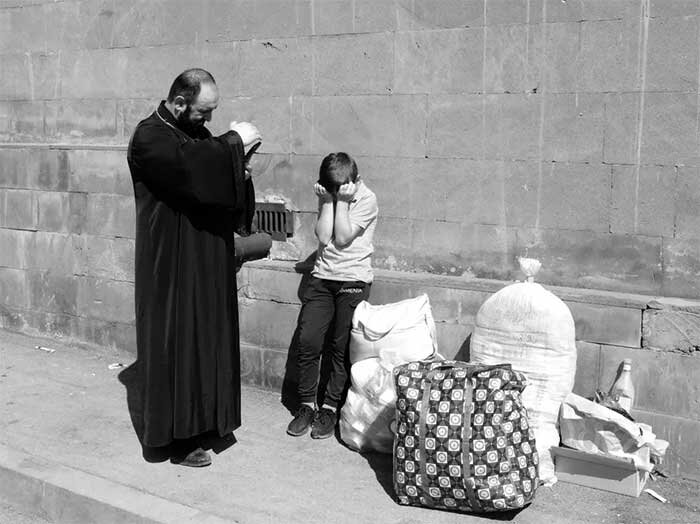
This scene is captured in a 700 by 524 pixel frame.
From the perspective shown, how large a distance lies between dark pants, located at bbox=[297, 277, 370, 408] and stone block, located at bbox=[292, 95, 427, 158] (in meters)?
0.97

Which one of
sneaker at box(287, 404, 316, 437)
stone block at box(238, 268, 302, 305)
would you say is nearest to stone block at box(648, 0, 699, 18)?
stone block at box(238, 268, 302, 305)

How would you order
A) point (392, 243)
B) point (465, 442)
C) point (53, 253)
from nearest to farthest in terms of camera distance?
point (465, 442), point (392, 243), point (53, 253)

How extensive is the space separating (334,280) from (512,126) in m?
1.42

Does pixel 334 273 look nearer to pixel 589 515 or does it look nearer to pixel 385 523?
pixel 385 523

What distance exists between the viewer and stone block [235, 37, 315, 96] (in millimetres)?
6758

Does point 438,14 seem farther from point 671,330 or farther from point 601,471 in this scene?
point 601,471

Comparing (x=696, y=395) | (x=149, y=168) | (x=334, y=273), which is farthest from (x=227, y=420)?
(x=696, y=395)

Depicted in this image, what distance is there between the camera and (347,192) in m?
5.89

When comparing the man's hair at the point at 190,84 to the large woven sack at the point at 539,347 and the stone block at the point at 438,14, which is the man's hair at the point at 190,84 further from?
the large woven sack at the point at 539,347

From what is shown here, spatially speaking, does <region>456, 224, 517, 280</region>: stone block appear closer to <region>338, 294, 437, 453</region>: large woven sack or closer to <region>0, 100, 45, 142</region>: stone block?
<region>338, 294, 437, 453</region>: large woven sack

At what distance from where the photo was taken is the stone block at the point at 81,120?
26.0 ft

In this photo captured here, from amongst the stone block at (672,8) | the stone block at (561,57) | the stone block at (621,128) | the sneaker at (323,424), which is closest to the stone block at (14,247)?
the sneaker at (323,424)

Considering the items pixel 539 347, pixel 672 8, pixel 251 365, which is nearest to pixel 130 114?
pixel 251 365

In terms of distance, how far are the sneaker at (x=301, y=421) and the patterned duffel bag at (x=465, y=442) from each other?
1.21 meters
